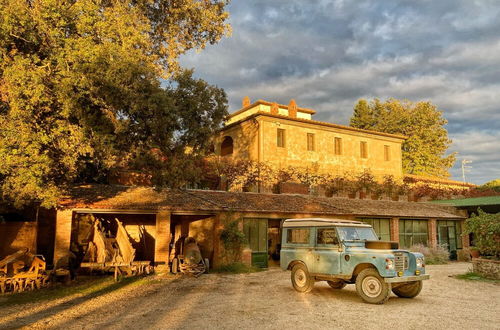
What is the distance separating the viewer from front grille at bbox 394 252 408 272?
A: 9508 mm

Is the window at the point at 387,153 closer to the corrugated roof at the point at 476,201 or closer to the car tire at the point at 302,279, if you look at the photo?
the corrugated roof at the point at 476,201

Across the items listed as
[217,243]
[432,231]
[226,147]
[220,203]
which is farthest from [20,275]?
[226,147]

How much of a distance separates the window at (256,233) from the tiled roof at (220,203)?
0.82 meters

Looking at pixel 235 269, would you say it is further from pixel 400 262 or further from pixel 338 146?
pixel 338 146

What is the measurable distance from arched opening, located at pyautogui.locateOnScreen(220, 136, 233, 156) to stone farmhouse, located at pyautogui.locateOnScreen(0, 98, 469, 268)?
2555mm

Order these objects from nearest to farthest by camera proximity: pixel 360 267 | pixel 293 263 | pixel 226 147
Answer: pixel 360 267 < pixel 293 263 < pixel 226 147

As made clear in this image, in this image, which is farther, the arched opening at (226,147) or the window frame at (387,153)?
the window frame at (387,153)

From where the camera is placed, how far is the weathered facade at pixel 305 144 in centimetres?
2958

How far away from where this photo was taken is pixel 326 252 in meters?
10.6

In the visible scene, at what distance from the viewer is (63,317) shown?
8.58m

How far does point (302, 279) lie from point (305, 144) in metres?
20.9

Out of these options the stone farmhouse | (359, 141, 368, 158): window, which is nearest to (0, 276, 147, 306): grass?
the stone farmhouse

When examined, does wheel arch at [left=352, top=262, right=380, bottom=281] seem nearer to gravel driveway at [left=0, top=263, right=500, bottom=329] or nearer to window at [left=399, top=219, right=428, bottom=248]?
gravel driveway at [left=0, top=263, right=500, bottom=329]

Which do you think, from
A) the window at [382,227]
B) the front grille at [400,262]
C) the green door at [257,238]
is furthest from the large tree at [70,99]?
the window at [382,227]
